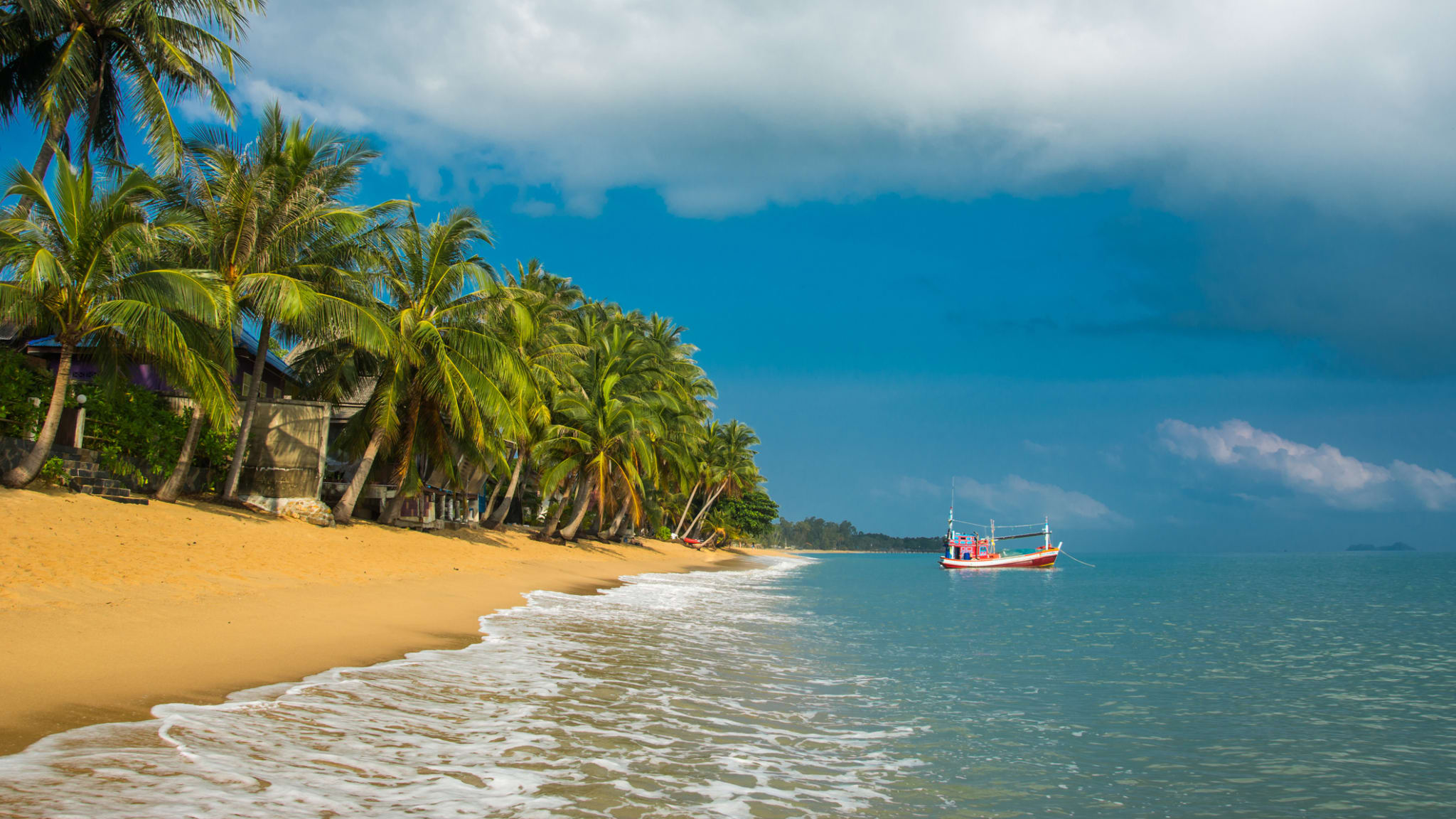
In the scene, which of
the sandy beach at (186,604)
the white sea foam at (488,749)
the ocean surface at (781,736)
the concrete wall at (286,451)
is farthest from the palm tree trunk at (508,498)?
the white sea foam at (488,749)

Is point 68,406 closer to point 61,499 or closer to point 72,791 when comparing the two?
point 61,499

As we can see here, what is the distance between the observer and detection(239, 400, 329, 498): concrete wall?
19.1 m

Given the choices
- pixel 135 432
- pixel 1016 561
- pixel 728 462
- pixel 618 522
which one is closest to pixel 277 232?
pixel 135 432

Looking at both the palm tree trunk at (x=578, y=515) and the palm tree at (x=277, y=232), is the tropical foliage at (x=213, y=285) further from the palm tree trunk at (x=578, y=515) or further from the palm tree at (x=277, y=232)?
the palm tree trunk at (x=578, y=515)

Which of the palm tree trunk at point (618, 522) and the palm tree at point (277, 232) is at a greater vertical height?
the palm tree at point (277, 232)

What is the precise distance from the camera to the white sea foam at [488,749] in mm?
3965

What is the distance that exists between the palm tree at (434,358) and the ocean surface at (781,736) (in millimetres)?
9802

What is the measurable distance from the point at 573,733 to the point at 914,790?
97.6 inches

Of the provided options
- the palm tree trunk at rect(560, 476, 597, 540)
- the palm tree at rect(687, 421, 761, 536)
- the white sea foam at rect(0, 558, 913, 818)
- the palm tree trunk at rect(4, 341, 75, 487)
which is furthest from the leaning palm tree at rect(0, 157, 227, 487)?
the palm tree at rect(687, 421, 761, 536)

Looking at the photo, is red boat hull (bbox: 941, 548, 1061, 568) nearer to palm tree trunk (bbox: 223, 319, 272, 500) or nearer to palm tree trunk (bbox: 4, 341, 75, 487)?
palm tree trunk (bbox: 223, 319, 272, 500)

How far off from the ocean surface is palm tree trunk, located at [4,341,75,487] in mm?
8177

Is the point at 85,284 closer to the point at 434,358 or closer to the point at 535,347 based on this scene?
the point at 434,358

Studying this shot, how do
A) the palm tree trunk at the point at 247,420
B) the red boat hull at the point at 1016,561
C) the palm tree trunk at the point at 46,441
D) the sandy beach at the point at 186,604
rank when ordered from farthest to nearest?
the red boat hull at the point at 1016,561
the palm tree trunk at the point at 247,420
the palm tree trunk at the point at 46,441
the sandy beach at the point at 186,604

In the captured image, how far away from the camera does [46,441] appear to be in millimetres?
12984
